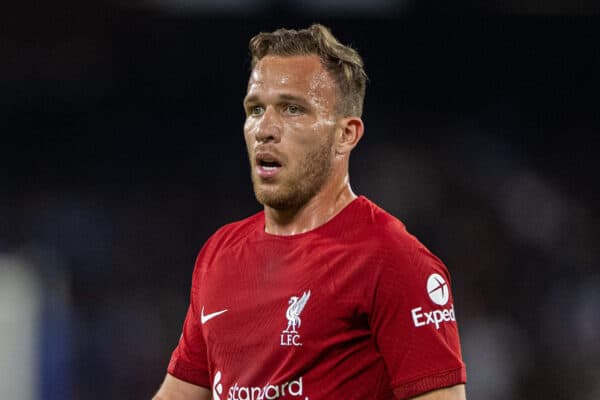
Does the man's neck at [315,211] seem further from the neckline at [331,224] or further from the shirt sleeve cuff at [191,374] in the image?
the shirt sleeve cuff at [191,374]

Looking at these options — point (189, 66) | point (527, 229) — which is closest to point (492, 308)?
point (527, 229)

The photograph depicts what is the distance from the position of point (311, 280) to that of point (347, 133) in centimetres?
41

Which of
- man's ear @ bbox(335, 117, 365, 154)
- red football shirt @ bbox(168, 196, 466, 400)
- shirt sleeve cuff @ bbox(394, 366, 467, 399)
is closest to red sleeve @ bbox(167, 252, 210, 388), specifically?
red football shirt @ bbox(168, 196, 466, 400)

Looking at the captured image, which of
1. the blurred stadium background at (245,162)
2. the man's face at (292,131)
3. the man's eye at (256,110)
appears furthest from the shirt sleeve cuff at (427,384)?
the blurred stadium background at (245,162)

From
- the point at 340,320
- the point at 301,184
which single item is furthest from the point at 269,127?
the point at 340,320

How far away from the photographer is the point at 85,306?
4953 millimetres

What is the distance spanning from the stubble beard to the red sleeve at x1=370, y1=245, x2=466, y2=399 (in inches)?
12.0

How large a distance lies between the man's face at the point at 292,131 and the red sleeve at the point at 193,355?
401mm

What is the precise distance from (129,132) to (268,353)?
331cm

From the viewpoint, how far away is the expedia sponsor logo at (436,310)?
201cm

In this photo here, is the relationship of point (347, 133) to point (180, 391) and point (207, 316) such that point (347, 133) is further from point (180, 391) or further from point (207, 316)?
point (180, 391)

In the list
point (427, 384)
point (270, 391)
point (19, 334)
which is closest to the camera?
point (427, 384)

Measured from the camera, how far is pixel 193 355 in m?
2.45

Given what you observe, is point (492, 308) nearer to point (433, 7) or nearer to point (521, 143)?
point (521, 143)
